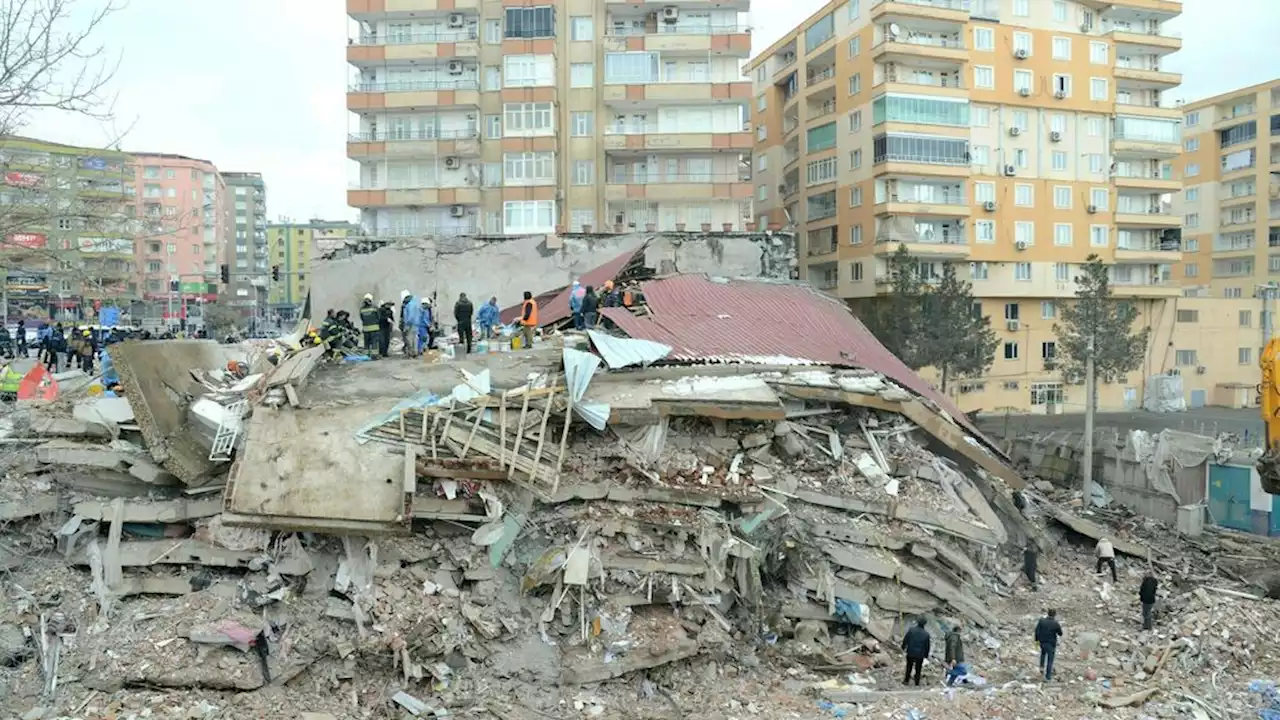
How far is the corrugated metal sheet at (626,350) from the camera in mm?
12133

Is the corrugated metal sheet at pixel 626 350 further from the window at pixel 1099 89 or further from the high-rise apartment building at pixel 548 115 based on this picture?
the window at pixel 1099 89

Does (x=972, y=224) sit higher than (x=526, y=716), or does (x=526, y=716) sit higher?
(x=972, y=224)

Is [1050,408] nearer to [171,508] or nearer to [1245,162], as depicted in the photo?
[1245,162]

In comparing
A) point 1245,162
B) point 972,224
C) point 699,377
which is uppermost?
point 1245,162

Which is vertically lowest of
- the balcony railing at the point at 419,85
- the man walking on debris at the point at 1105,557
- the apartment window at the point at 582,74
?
the man walking on debris at the point at 1105,557

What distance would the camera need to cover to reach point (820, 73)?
35000mm

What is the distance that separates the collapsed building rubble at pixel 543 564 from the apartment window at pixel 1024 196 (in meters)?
24.2

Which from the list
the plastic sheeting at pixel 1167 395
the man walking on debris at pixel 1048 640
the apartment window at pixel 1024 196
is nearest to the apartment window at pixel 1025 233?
the apartment window at pixel 1024 196

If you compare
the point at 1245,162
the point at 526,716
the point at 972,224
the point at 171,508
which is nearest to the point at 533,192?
the point at 972,224

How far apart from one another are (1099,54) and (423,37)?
85.9ft

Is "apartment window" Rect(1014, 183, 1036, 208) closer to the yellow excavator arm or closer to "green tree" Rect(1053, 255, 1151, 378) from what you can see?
"green tree" Rect(1053, 255, 1151, 378)

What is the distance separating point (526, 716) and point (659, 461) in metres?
3.60

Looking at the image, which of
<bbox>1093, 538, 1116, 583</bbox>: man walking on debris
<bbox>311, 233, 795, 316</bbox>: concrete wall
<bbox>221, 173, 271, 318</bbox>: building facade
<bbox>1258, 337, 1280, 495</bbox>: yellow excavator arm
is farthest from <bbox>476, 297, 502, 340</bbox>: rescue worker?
<bbox>221, 173, 271, 318</bbox>: building facade

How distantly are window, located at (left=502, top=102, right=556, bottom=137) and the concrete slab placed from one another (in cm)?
1914
